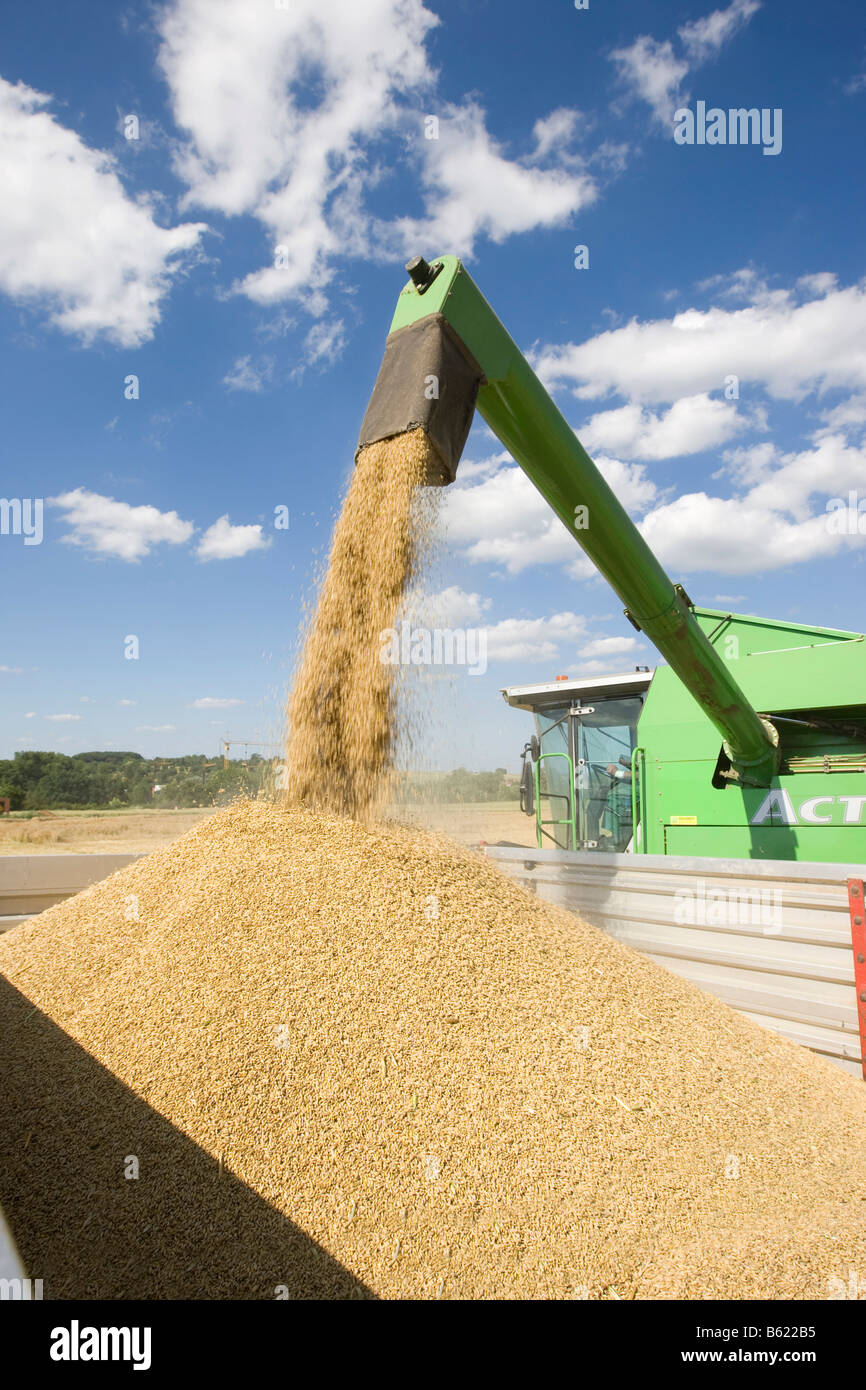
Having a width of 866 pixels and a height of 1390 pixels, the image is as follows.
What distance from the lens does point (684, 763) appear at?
4320 mm

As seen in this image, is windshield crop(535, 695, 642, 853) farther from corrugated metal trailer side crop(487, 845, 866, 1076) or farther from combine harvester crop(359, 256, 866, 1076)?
corrugated metal trailer side crop(487, 845, 866, 1076)

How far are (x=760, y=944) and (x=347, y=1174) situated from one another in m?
1.80

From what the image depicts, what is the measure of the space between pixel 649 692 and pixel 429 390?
2.74 meters

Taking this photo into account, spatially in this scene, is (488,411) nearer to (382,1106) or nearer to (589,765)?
(382,1106)

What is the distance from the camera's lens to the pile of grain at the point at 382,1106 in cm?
169

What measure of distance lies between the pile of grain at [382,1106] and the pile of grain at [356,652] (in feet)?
1.06

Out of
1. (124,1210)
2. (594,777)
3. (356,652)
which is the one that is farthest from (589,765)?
(124,1210)

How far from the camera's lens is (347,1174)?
1.85 m

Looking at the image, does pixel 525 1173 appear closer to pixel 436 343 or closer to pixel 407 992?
pixel 407 992

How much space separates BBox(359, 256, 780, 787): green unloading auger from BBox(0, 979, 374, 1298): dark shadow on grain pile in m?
2.04

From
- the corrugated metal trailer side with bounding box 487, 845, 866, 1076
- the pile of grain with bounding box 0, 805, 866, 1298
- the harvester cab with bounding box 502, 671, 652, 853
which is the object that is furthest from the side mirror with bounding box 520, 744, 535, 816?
the pile of grain with bounding box 0, 805, 866, 1298

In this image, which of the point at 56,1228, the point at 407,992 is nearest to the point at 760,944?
the point at 407,992

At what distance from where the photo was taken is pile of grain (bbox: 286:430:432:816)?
2.74 m

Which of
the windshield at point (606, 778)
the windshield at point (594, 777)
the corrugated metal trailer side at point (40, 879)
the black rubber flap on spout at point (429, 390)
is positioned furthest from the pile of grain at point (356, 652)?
the windshield at point (606, 778)
